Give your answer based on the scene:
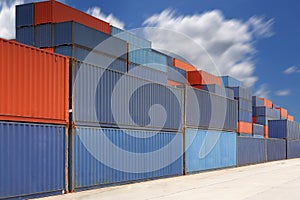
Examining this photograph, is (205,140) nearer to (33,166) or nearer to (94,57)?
(94,57)

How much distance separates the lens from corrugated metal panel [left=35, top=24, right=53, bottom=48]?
87.8ft

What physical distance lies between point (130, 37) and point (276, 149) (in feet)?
81.2

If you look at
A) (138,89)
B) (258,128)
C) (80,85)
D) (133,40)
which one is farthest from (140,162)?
(258,128)

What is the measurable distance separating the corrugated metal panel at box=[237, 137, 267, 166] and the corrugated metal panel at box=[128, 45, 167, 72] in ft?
31.9

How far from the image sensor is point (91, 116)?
17.8 meters

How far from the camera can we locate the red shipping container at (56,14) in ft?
92.2

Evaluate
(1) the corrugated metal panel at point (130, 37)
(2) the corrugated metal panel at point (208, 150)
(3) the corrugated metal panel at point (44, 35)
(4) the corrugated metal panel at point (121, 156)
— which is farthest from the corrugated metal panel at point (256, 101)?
(3) the corrugated metal panel at point (44, 35)

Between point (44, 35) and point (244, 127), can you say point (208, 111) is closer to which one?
point (44, 35)

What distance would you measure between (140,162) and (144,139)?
4.22 ft

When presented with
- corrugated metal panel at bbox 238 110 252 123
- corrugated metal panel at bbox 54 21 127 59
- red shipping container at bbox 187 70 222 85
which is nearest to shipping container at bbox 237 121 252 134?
corrugated metal panel at bbox 238 110 252 123

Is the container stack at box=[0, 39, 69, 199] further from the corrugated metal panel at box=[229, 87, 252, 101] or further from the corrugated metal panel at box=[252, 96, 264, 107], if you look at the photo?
the corrugated metal panel at box=[252, 96, 264, 107]

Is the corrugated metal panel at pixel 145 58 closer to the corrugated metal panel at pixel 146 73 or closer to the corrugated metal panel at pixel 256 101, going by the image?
the corrugated metal panel at pixel 146 73

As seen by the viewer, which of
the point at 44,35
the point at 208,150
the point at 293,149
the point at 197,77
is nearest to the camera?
the point at 44,35

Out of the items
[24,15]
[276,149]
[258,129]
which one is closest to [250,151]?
[276,149]
